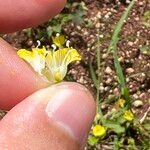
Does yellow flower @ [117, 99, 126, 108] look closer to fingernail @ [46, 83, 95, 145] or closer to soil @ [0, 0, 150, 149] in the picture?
soil @ [0, 0, 150, 149]

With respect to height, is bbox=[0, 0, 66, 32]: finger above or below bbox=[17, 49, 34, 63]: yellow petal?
above

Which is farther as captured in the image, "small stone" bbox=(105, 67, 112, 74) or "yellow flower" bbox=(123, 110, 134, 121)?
"small stone" bbox=(105, 67, 112, 74)

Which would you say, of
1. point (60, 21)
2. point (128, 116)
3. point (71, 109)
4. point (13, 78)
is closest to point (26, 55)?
point (13, 78)

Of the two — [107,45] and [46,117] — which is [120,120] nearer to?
[107,45]

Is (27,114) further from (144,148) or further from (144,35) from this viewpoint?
(144,35)

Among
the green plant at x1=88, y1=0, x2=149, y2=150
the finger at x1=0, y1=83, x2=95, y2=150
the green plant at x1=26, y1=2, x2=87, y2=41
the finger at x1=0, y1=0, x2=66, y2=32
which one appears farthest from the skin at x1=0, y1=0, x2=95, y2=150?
the green plant at x1=26, y1=2, x2=87, y2=41

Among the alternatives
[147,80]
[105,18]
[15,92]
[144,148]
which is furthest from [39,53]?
[105,18]
